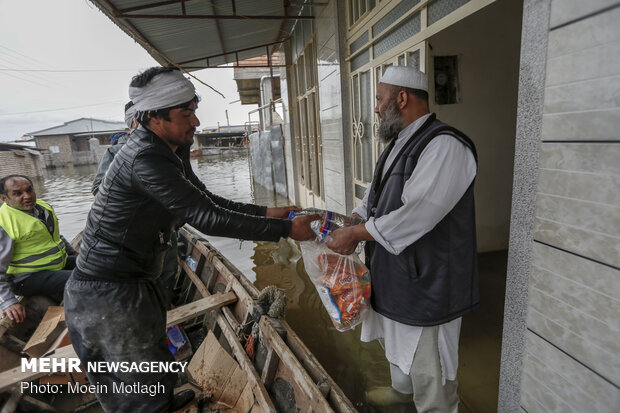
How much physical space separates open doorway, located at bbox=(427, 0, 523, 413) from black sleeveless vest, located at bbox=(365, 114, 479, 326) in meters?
2.16

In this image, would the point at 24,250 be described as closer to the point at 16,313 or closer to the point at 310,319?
the point at 16,313

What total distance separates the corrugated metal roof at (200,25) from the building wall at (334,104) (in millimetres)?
614

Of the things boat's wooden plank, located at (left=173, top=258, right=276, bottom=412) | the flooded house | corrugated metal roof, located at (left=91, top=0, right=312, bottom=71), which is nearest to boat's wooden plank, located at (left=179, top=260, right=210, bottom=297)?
boat's wooden plank, located at (left=173, top=258, right=276, bottom=412)

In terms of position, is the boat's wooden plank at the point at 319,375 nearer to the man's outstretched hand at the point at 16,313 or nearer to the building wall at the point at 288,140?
the man's outstretched hand at the point at 16,313

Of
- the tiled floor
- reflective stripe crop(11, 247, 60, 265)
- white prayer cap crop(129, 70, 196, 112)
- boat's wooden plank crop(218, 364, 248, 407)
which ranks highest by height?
white prayer cap crop(129, 70, 196, 112)

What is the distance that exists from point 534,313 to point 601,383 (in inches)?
13.8

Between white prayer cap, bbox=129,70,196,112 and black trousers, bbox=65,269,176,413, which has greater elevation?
white prayer cap, bbox=129,70,196,112

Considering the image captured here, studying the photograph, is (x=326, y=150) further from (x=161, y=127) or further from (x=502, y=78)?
Answer: (x=161, y=127)

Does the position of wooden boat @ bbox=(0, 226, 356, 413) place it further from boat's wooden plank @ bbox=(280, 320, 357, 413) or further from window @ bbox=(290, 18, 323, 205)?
window @ bbox=(290, 18, 323, 205)

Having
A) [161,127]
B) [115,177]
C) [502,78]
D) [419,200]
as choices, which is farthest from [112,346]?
[502,78]

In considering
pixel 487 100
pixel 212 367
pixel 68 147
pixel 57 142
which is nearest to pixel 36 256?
pixel 212 367

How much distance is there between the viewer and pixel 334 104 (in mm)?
5109

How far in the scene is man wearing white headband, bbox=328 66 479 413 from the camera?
1.73 meters

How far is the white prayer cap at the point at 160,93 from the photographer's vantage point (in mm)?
1820
